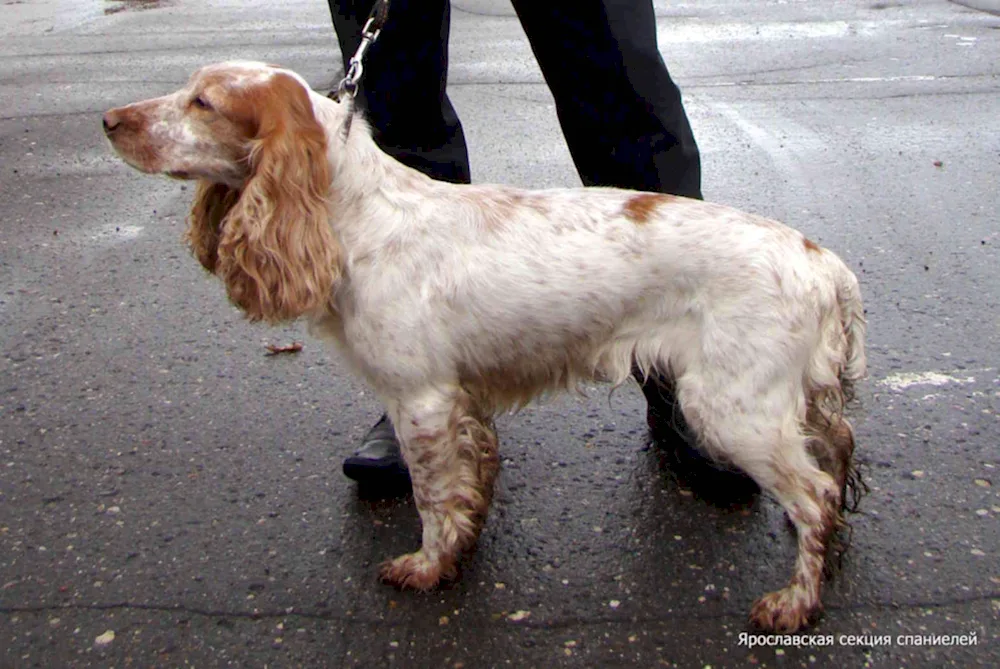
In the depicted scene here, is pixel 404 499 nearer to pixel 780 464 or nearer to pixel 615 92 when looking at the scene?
pixel 780 464

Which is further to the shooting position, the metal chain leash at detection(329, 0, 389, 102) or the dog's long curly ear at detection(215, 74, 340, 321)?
the metal chain leash at detection(329, 0, 389, 102)

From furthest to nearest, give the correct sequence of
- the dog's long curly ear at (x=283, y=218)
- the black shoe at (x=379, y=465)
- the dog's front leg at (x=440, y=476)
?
the black shoe at (x=379, y=465), the dog's front leg at (x=440, y=476), the dog's long curly ear at (x=283, y=218)

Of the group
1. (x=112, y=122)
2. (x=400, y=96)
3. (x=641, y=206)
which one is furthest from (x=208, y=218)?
(x=641, y=206)

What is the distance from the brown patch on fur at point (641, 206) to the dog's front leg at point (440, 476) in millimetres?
577

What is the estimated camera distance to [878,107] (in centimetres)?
707

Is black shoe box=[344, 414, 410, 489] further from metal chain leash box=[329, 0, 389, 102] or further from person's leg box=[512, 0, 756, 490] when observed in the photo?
metal chain leash box=[329, 0, 389, 102]

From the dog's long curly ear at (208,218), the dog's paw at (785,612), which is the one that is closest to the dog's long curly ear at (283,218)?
the dog's long curly ear at (208,218)

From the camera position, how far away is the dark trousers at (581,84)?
2936 mm

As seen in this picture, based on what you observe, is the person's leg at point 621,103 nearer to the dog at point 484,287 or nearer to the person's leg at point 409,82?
the person's leg at point 409,82

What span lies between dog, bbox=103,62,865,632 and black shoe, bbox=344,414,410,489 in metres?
0.35

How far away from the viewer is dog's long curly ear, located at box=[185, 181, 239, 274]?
266 centimetres

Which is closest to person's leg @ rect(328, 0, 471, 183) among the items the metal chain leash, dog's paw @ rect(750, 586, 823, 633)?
the metal chain leash

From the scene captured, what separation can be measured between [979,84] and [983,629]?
6.10 meters

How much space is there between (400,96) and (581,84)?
0.51 metres
